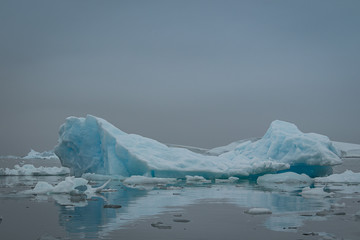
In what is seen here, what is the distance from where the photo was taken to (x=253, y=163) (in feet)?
79.9

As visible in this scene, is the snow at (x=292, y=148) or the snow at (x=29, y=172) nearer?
the snow at (x=292, y=148)

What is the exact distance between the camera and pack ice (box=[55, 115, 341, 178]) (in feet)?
74.0

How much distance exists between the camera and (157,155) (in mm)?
23328

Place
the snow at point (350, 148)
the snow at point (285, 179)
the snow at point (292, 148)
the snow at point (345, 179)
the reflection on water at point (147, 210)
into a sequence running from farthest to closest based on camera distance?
the snow at point (350, 148) → the snow at point (292, 148) → the snow at point (285, 179) → the snow at point (345, 179) → the reflection on water at point (147, 210)

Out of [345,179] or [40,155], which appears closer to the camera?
[345,179]

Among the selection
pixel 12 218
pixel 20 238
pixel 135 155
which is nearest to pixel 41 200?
pixel 12 218

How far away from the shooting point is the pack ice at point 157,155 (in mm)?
22547

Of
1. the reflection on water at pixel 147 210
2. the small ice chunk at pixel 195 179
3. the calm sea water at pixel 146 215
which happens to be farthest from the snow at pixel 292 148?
the reflection on water at pixel 147 210

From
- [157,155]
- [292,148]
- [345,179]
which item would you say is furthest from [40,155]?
[345,179]

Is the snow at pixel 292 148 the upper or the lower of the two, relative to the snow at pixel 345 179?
upper

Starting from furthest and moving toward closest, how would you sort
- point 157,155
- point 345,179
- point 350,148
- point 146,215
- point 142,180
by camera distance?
point 350,148
point 157,155
point 345,179
point 142,180
point 146,215

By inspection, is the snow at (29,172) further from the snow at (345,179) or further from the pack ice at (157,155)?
the snow at (345,179)

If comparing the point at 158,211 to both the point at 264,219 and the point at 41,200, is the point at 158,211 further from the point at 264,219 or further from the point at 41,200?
the point at 41,200

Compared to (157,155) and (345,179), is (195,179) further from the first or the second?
(345,179)
